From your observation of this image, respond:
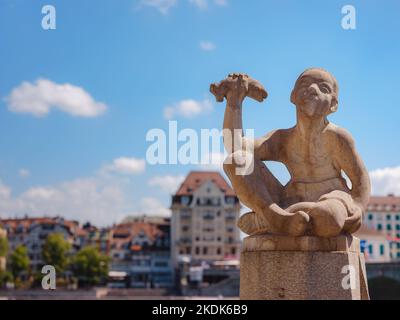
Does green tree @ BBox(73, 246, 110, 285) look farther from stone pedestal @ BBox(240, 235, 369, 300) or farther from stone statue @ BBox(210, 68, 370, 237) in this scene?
stone pedestal @ BBox(240, 235, 369, 300)

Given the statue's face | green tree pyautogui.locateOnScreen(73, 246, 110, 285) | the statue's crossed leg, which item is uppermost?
the statue's face

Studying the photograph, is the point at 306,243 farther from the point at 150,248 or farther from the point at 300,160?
the point at 150,248

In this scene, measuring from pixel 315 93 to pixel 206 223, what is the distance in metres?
88.0

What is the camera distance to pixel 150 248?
9925 cm

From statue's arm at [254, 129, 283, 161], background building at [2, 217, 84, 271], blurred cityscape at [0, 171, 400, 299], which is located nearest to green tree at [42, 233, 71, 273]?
blurred cityscape at [0, 171, 400, 299]

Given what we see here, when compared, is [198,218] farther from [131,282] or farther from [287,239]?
[287,239]

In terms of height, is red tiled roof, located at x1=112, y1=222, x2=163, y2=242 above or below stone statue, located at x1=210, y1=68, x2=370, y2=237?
above

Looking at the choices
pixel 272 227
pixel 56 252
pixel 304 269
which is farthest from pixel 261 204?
pixel 56 252

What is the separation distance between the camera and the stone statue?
30.2 feet

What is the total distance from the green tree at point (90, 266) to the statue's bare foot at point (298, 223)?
80987mm

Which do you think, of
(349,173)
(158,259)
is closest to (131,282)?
(158,259)

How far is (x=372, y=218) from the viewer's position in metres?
116
